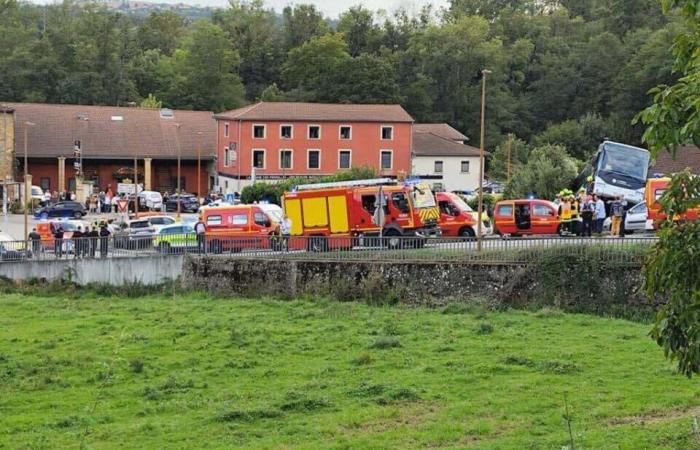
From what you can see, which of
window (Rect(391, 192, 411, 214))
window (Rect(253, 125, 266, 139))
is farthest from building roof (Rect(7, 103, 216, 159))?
window (Rect(391, 192, 411, 214))

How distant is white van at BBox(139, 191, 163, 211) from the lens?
69.4m

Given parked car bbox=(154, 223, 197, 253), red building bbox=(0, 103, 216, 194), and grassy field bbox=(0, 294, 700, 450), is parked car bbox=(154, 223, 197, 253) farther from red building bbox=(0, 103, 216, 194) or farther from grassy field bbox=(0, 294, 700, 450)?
red building bbox=(0, 103, 216, 194)

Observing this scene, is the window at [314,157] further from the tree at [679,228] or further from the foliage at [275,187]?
the tree at [679,228]

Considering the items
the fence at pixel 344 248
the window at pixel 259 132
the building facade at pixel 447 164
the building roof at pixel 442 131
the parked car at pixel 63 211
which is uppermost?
the building roof at pixel 442 131

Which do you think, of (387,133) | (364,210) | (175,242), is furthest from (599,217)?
(387,133)

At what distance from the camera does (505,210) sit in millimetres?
40031

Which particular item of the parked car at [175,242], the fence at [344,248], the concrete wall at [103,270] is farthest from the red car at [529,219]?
the concrete wall at [103,270]

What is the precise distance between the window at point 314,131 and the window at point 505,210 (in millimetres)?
36185

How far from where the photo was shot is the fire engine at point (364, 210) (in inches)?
1462

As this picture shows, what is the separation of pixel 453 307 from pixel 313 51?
7260 cm

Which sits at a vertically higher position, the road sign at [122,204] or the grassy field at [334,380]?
the road sign at [122,204]

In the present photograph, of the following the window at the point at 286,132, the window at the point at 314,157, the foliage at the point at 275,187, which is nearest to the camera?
the foliage at the point at 275,187

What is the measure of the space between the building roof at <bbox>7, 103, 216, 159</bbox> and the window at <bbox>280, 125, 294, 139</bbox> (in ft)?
28.1

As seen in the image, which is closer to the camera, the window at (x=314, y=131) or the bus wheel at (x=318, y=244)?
the bus wheel at (x=318, y=244)
